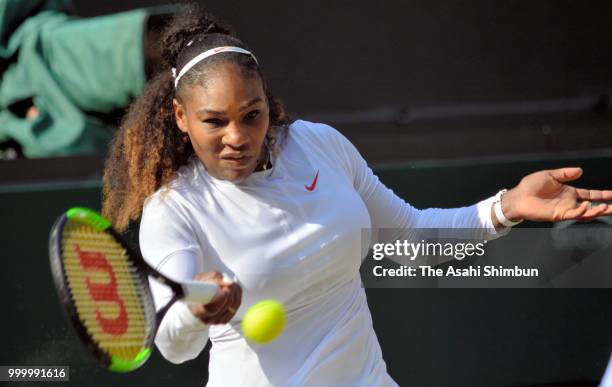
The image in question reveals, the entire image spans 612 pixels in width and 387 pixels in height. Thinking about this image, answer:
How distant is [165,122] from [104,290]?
20.5 inches

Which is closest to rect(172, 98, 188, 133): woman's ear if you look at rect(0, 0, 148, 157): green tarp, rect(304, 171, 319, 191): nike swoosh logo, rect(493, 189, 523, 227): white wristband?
rect(304, 171, 319, 191): nike swoosh logo

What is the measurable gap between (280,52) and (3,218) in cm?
129

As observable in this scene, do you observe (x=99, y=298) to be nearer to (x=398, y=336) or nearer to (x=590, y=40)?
(x=398, y=336)

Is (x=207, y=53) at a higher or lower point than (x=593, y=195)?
higher

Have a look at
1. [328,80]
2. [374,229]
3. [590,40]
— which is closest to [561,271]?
[590,40]

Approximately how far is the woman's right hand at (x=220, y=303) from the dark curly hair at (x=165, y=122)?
0.43 meters

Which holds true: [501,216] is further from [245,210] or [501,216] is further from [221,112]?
[221,112]

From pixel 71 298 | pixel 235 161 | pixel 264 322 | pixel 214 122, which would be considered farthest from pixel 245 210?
pixel 71 298

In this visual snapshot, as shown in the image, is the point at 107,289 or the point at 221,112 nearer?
the point at 107,289

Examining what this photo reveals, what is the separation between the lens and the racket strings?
2.21 meters

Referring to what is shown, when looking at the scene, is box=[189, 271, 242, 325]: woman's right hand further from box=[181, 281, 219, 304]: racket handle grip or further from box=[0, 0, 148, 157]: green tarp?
box=[0, 0, 148, 157]: green tarp

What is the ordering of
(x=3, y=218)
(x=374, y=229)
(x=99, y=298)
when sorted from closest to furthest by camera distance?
(x=99, y=298) → (x=374, y=229) → (x=3, y=218)

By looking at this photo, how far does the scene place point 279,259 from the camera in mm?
2467

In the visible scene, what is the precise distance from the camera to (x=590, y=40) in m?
4.35
